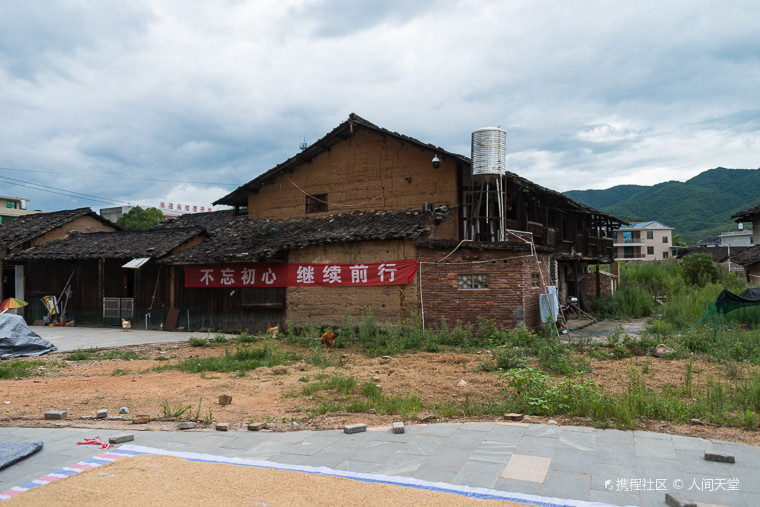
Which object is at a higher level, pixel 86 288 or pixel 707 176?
pixel 707 176

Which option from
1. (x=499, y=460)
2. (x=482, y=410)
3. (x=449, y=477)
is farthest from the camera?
(x=482, y=410)

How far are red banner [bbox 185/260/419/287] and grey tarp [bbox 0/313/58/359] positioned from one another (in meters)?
5.47

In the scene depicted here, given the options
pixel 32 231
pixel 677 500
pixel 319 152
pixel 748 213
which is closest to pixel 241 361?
pixel 677 500

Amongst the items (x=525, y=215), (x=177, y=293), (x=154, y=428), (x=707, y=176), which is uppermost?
(x=707, y=176)

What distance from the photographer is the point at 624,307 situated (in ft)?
76.2

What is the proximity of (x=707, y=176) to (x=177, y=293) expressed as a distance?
133m

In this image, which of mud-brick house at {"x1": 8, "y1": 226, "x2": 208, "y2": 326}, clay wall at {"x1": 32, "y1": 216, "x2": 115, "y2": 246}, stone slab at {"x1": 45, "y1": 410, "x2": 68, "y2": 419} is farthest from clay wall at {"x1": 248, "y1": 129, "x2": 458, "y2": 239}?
stone slab at {"x1": 45, "y1": 410, "x2": 68, "y2": 419}

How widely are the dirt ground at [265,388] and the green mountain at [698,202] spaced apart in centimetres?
8839

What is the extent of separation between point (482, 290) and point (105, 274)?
15429 mm

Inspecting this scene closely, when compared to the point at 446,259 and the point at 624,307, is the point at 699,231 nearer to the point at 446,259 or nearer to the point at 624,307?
the point at 624,307

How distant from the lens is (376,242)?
1555 cm

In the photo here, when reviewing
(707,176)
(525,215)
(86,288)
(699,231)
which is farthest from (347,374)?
(707,176)

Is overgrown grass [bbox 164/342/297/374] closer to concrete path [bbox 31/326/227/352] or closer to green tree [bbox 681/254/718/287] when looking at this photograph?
concrete path [bbox 31/326/227/352]

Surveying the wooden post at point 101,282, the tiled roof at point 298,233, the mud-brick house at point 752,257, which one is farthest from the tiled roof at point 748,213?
the wooden post at point 101,282
